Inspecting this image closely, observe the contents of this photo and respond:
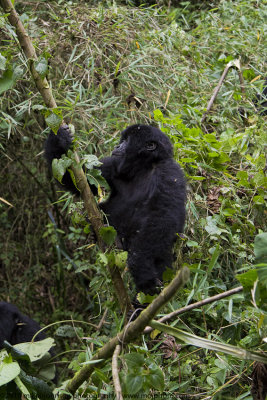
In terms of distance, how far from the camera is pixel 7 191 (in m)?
5.96

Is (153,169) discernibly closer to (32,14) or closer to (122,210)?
(122,210)

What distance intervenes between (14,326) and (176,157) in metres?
2.10

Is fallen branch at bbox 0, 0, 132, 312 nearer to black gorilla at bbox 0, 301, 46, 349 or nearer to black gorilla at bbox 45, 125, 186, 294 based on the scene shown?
black gorilla at bbox 45, 125, 186, 294

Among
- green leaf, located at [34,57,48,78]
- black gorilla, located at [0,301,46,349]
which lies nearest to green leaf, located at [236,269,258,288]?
green leaf, located at [34,57,48,78]

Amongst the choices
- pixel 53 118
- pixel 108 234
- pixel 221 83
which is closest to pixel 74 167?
pixel 53 118

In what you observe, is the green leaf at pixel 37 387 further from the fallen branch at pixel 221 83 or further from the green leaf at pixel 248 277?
the fallen branch at pixel 221 83

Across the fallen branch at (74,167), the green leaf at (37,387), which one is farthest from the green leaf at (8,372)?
the fallen branch at (74,167)

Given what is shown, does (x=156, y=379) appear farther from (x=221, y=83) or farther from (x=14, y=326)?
(x=221, y=83)

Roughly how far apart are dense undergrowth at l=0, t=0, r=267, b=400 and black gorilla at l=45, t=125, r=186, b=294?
185mm

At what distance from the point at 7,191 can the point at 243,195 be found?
303cm

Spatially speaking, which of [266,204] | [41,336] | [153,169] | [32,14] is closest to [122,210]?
[153,169]

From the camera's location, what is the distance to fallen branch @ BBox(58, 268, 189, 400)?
1605 millimetres

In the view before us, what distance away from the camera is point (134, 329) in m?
1.89

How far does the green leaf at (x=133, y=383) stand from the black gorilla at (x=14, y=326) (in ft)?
9.18
